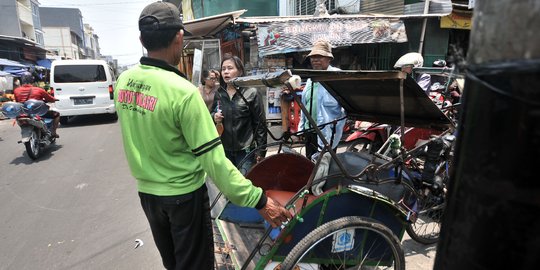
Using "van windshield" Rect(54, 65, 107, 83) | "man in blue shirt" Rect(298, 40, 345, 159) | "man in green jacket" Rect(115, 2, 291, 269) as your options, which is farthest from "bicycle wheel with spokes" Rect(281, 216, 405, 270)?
"van windshield" Rect(54, 65, 107, 83)

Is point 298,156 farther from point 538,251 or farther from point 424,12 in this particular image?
point 424,12

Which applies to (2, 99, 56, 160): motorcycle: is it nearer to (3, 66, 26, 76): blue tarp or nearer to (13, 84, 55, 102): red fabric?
(13, 84, 55, 102): red fabric

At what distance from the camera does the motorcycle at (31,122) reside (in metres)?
6.20

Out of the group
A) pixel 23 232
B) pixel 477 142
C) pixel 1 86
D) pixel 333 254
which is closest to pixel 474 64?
pixel 477 142

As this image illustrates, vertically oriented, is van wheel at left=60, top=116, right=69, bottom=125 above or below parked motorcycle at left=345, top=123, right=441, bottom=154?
below

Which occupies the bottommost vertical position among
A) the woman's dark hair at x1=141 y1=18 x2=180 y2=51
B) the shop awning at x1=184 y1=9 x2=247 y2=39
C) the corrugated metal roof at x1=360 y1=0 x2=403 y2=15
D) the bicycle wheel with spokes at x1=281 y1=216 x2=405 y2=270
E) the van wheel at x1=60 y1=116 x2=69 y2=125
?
the van wheel at x1=60 y1=116 x2=69 y2=125

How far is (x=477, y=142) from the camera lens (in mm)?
675

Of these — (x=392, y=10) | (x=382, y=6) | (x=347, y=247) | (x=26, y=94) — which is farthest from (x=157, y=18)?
(x=382, y=6)

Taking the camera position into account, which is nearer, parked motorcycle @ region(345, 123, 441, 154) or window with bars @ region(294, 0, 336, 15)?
parked motorcycle @ region(345, 123, 441, 154)

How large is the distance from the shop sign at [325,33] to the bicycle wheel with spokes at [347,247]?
20.1 ft

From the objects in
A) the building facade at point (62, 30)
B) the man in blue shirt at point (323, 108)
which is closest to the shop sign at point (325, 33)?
the man in blue shirt at point (323, 108)

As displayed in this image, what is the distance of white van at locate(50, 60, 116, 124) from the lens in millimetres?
9727

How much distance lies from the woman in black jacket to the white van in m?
8.27

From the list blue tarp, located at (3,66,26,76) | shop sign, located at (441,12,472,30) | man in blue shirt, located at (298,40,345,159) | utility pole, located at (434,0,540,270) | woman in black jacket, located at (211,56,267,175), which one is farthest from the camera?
blue tarp, located at (3,66,26,76)
